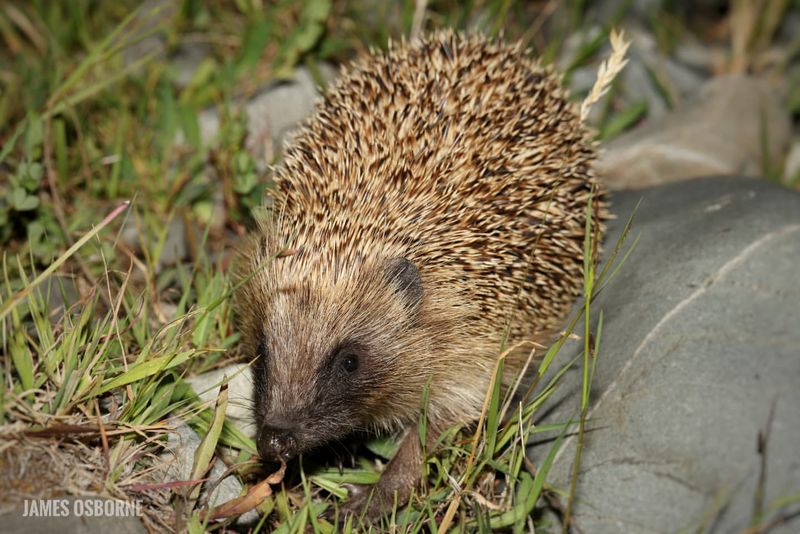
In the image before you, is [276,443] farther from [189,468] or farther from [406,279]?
[406,279]

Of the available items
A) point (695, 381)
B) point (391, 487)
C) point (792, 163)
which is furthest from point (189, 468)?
point (792, 163)

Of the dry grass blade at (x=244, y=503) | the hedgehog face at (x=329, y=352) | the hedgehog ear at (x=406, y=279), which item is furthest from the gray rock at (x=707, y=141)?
the dry grass blade at (x=244, y=503)

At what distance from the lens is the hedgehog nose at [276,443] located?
8.65 ft

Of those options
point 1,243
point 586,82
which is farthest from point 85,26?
point 586,82

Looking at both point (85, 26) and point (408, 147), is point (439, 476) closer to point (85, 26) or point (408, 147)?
point (408, 147)

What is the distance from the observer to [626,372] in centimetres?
287

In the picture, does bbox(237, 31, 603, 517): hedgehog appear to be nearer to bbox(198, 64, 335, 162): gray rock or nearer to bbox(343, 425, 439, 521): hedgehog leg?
bbox(343, 425, 439, 521): hedgehog leg

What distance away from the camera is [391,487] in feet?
9.85

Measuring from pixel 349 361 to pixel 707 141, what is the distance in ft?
8.77

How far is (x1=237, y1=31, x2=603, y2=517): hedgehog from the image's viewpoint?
2826mm

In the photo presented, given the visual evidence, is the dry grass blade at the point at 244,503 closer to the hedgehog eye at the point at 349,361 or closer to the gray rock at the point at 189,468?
the gray rock at the point at 189,468

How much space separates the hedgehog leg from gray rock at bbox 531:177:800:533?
0.49 meters

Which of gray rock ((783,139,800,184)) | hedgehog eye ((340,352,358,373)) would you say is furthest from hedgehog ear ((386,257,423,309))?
gray rock ((783,139,800,184))

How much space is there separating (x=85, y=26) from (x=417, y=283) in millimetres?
3140
